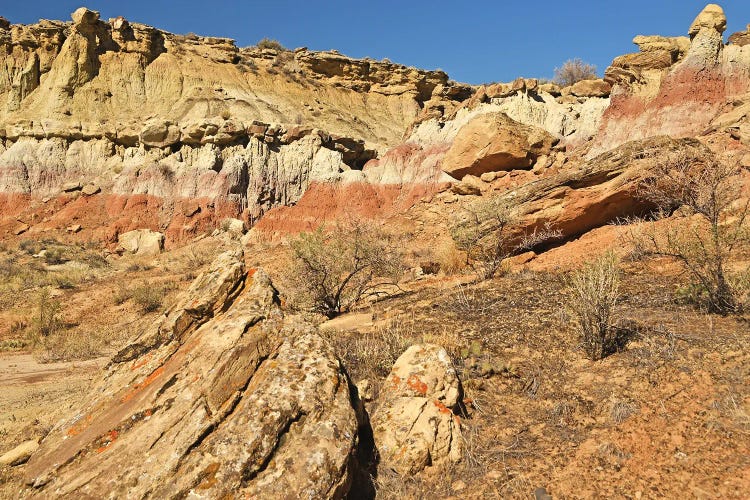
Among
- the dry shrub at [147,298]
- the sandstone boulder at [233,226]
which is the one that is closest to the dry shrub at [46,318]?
the dry shrub at [147,298]

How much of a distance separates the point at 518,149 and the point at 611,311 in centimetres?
1617

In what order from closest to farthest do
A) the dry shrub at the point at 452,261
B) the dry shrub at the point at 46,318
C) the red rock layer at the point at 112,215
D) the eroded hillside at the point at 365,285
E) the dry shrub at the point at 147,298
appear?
the eroded hillside at the point at 365,285, the dry shrub at the point at 452,261, the dry shrub at the point at 46,318, the dry shrub at the point at 147,298, the red rock layer at the point at 112,215

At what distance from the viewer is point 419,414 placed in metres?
4.42

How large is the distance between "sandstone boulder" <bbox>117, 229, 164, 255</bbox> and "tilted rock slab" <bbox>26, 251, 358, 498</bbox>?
22567 millimetres

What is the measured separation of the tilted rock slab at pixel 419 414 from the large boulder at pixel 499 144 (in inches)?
665

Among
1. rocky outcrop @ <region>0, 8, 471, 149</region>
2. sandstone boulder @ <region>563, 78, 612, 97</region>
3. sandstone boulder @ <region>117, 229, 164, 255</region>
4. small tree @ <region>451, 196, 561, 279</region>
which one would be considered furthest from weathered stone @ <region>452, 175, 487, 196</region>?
sandstone boulder @ <region>117, 229, 164, 255</region>

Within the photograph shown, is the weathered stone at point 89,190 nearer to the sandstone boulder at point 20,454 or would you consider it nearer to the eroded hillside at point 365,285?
the eroded hillside at point 365,285

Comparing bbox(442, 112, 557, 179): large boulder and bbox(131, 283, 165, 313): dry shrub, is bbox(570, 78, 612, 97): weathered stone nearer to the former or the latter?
bbox(442, 112, 557, 179): large boulder

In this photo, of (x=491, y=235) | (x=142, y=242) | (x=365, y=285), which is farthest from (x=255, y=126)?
(x=491, y=235)

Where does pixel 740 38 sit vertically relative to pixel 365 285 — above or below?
above

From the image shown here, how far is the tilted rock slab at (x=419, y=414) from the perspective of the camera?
415 centimetres

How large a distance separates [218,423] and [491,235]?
10717 millimetres

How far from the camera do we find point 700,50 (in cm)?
1752

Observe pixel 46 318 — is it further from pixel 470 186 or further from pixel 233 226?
pixel 470 186
